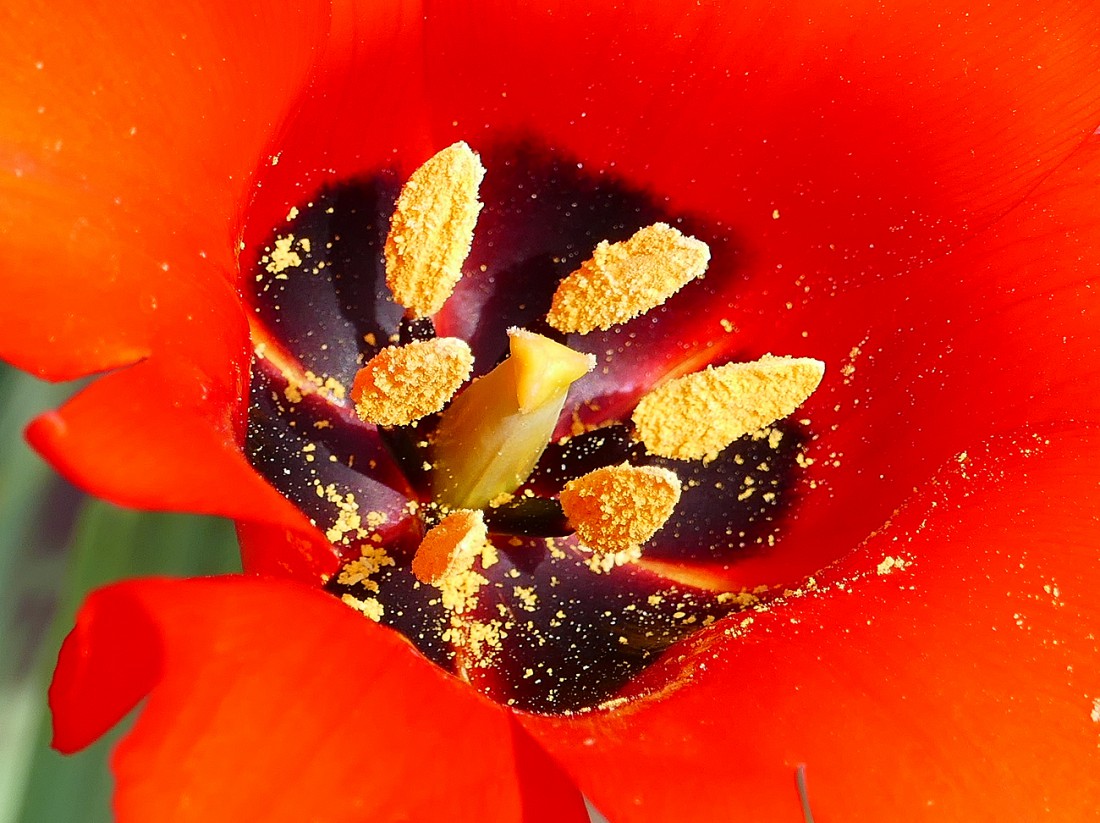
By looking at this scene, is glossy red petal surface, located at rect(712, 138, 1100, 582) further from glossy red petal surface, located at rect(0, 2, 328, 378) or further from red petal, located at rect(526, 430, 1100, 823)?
glossy red petal surface, located at rect(0, 2, 328, 378)

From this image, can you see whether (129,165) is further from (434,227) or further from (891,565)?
(891,565)

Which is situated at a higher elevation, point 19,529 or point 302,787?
point 302,787

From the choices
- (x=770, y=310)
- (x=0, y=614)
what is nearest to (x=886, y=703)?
(x=770, y=310)

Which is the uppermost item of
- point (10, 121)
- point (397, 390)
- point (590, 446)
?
point (10, 121)

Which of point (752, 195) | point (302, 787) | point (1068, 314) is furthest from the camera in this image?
point (752, 195)

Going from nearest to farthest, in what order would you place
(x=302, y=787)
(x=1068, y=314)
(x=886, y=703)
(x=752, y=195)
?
(x=302, y=787)
(x=886, y=703)
(x=1068, y=314)
(x=752, y=195)

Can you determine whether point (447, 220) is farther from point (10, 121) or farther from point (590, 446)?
point (10, 121)
